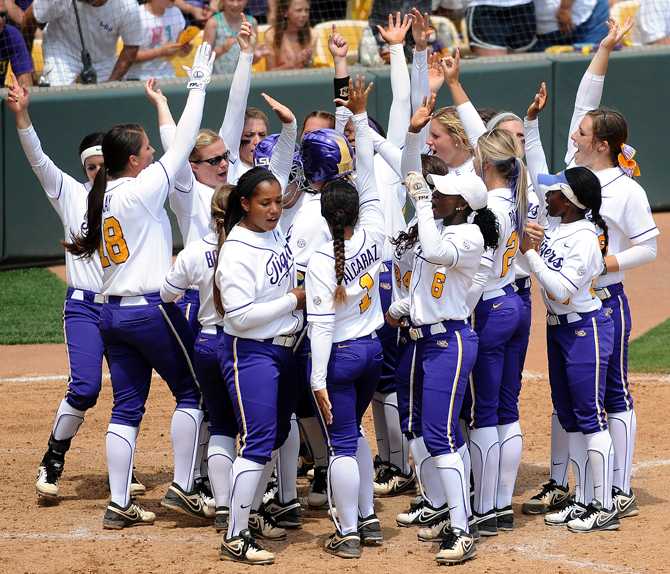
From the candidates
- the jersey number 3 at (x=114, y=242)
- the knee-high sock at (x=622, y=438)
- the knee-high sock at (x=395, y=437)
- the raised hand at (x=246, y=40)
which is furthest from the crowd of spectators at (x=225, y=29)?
the knee-high sock at (x=622, y=438)

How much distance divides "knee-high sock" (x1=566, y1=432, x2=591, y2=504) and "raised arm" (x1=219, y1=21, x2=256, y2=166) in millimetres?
2237

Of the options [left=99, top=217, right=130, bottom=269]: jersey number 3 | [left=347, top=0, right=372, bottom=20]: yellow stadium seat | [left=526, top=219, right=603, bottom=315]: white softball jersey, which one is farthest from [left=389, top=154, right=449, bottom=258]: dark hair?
[left=347, top=0, right=372, bottom=20]: yellow stadium seat

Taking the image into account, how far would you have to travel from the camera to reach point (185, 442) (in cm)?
577

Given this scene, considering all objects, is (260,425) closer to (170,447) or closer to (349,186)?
(349,186)

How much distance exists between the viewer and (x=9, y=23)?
1047cm

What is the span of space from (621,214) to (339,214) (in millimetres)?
1431

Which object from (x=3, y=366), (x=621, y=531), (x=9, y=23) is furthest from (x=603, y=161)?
(x=9, y=23)

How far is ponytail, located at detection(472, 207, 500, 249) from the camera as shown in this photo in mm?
5230

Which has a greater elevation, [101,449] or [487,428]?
[487,428]

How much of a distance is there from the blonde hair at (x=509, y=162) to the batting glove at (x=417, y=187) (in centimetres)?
51

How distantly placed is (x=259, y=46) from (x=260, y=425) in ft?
23.5

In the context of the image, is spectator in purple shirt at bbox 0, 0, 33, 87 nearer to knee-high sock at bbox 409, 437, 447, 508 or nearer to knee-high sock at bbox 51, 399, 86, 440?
knee-high sock at bbox 51, 399, 86, 440

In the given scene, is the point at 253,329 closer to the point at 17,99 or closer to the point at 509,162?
the point at 509,162

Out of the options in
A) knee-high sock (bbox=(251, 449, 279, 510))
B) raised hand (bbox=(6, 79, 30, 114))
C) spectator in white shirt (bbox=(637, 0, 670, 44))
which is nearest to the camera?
knee-high sock (bbox=(251, 449, 279, 510))
